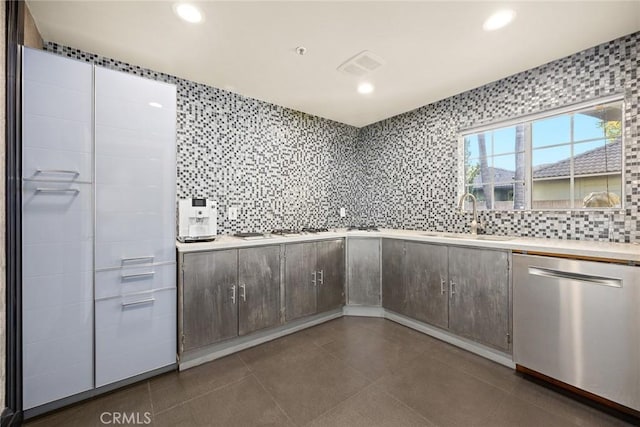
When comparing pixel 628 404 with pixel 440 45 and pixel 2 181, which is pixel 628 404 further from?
pixel 2 181

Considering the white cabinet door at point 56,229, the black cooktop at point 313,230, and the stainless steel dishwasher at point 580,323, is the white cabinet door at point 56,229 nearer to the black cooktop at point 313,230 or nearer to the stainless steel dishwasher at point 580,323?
the black cooktop at point 313,230

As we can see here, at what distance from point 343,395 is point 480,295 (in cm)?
143

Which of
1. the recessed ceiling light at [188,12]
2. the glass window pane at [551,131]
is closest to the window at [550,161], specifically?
the glass window pane at [551,131]

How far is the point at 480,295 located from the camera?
227cm

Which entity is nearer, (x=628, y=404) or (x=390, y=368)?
(x=628, y=404)

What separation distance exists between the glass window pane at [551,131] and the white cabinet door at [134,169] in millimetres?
3290

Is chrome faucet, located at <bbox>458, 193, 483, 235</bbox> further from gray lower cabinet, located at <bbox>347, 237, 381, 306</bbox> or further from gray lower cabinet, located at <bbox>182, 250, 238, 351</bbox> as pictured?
gray lower cabinet, located at <bbox>182, 250, 238, 351</bbox>

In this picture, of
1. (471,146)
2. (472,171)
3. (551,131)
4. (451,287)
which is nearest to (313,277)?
(451,287)

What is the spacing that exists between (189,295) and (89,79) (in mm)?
1665

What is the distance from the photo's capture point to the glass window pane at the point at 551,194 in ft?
7.81

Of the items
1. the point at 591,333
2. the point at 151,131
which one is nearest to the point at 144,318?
the point at 151,131

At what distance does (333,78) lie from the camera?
2.63 m

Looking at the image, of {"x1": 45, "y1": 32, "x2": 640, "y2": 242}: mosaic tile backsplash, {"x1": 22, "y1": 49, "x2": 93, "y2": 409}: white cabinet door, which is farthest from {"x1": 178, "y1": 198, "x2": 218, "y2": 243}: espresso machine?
{"x1": 22, "y1": 49, "x2": 93, "y2": 409}: white cabinet door

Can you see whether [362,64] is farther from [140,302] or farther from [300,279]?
[140,302]
